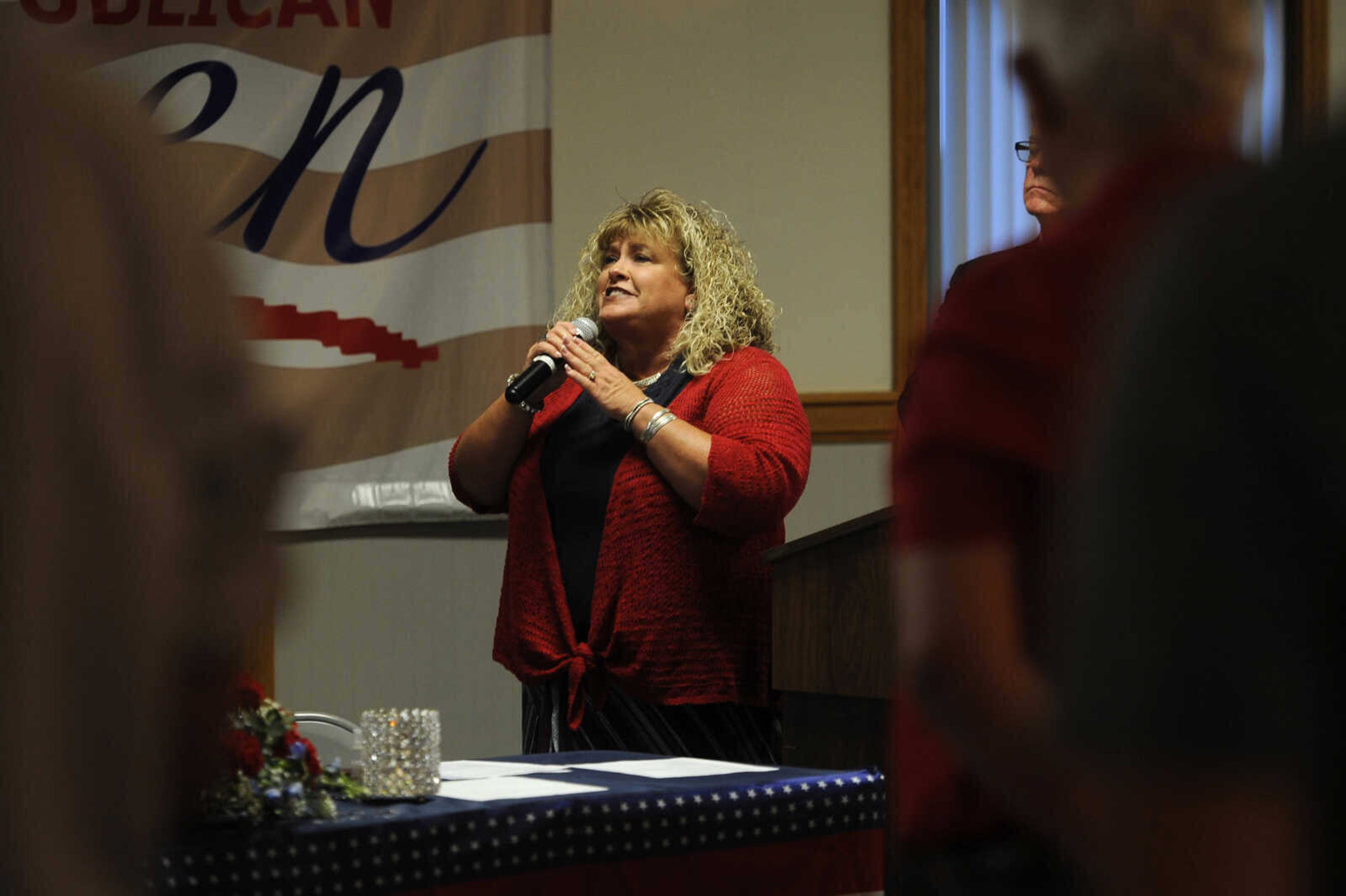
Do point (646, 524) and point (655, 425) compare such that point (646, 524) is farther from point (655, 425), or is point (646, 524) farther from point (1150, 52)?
point (1150, 52)

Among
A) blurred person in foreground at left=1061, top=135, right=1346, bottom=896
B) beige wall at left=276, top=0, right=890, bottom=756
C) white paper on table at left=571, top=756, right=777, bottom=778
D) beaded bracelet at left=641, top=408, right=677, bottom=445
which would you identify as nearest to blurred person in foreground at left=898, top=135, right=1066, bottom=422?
blurred person in foreground at left=1061, top=135, right=1346, bottom=896

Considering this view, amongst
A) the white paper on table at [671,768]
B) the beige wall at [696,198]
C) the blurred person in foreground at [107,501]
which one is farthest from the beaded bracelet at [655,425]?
the blurred person in foreground at [107,501]

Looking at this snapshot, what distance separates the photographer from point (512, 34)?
13.4 ft

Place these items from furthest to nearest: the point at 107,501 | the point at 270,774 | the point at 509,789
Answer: the point at 509,789, the point at 270,774, the point at 107,501

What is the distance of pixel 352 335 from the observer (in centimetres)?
401

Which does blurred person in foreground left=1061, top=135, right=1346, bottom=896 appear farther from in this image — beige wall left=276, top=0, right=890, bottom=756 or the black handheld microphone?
beige wall left=276, top=0, right=890, bottom=756

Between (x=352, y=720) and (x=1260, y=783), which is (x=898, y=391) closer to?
(x=352, y=720)

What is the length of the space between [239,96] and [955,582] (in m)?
3.62

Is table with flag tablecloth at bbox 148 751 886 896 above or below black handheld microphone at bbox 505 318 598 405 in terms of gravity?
below

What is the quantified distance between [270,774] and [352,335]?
8.51 feet

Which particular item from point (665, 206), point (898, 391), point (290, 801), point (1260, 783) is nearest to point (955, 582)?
point (1260, 783)

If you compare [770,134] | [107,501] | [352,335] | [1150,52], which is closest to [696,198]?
[770,134]

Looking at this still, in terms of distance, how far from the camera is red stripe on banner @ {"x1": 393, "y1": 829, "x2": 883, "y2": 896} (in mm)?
1660

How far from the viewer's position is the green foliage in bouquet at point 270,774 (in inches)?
57.1
